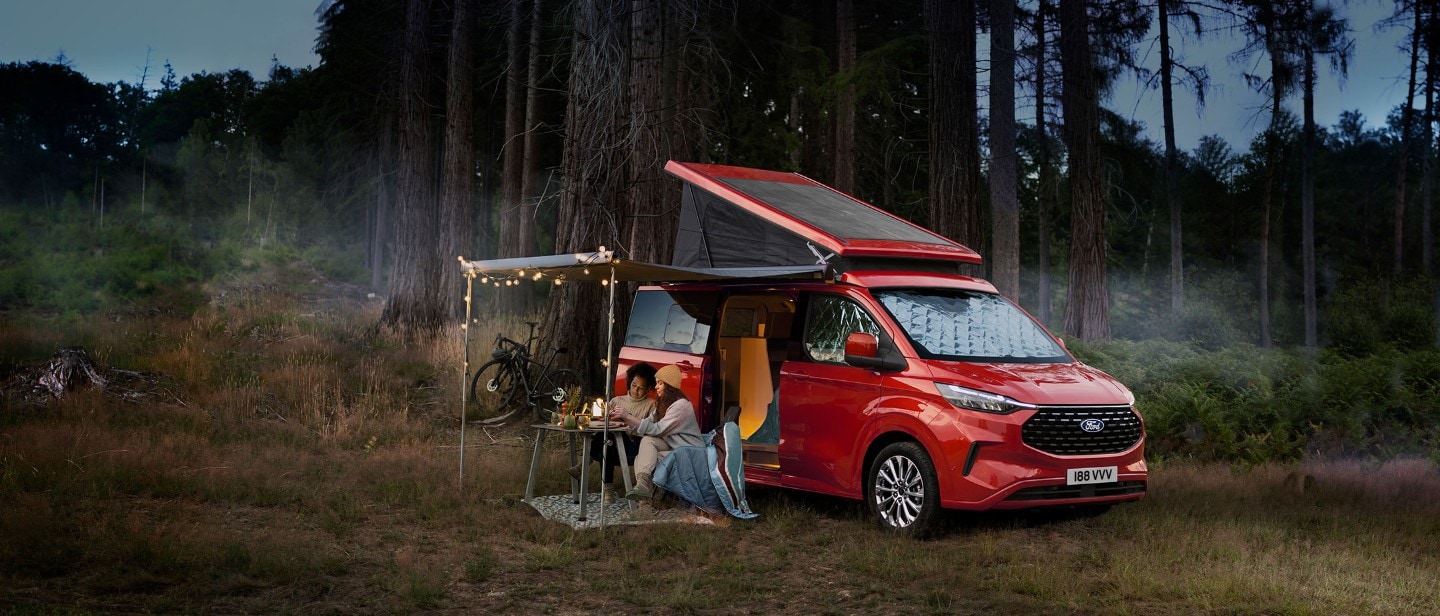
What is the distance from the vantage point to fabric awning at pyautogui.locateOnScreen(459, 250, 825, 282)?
30.7 feet

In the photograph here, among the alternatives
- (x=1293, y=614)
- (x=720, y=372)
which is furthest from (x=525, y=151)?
(x=1293, y=614)

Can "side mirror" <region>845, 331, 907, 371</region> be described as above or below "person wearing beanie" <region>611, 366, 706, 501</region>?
above

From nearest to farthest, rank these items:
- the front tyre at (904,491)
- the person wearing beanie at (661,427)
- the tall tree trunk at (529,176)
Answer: the front tyre at (904,491) < the person wearing beanie at (661,427) < the tall tree trunk at (529,176)

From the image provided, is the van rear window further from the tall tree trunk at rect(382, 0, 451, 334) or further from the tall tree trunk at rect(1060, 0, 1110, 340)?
the tall tree trunk at rect(382, 0, 451, 334)

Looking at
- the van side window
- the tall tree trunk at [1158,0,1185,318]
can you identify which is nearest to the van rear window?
the van side window

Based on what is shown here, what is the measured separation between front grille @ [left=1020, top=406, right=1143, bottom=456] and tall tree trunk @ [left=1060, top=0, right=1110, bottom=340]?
35.2 feet

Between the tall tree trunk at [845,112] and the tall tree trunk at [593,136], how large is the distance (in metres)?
6.36

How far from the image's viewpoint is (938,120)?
15.1 metres

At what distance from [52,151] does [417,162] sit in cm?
5414

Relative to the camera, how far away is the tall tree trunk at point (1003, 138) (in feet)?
52.7

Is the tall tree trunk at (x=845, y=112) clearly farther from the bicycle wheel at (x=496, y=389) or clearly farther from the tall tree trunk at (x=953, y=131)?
the bicycle wheel at (x=496, y=389)

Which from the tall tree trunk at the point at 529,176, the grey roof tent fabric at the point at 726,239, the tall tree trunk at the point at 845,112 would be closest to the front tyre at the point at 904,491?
the grey roof tent fabric at the point at 726,239

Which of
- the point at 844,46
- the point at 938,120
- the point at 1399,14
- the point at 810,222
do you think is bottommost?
the point at 810,222

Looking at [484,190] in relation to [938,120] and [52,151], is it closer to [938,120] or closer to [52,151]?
[938,120]
